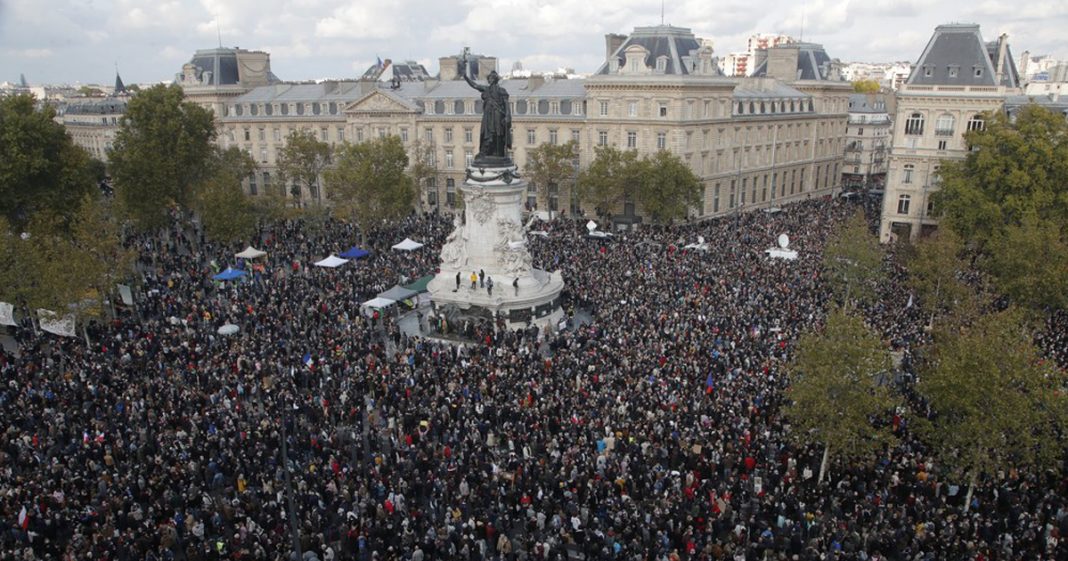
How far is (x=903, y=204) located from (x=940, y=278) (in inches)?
858

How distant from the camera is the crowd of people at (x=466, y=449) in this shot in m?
18.0

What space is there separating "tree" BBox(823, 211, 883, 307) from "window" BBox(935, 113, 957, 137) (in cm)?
1819

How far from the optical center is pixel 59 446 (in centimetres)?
2334

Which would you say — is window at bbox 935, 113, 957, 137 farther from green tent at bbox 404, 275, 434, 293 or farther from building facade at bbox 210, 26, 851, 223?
green tent at bbox 404, 275, 434, 293

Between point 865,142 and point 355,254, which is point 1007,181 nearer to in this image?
point 355,254

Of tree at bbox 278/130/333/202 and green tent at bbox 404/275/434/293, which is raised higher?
tree at bbox 278/130/333/202

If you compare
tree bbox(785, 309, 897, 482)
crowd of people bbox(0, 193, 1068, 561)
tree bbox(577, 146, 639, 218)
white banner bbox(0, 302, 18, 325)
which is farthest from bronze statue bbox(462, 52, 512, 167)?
tree bbox(577, 146, 639, 218)

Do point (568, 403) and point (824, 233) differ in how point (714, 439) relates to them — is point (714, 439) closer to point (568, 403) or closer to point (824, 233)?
point (568, 403)

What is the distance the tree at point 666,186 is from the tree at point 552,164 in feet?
23.0

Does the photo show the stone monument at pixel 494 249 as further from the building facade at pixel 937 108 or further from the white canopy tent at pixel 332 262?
the building facade at pixel 937 108

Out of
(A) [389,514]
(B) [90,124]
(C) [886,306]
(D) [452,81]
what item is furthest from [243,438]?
(B) [90,124]

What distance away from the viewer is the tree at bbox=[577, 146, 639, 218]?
57844 millimetres

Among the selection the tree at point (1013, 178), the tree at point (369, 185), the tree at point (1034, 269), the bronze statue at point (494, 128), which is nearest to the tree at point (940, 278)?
the tree at point (1034, 269)

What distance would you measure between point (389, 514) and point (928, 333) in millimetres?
23614
